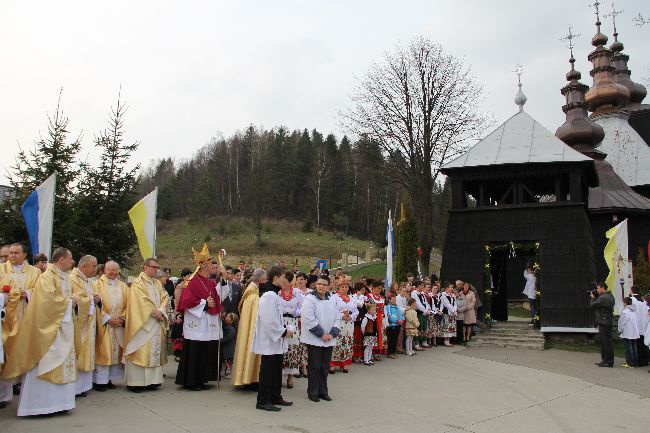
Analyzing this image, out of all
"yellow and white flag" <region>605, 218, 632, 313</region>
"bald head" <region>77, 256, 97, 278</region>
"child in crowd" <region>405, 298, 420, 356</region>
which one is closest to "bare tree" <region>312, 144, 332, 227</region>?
"yellow and white flag" <region>605, 218, 632, 313</region>

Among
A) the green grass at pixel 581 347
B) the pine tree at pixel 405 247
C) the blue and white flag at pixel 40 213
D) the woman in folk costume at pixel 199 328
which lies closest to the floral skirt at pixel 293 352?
the woman in folk costume at pixel 199 328

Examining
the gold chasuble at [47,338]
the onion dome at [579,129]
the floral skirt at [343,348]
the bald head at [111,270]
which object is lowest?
the floral skirt at [343,348]

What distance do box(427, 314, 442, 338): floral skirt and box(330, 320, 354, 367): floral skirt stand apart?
4.70 metres

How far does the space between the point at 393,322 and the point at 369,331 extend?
4.39 feet

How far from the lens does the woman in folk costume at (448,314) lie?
16138 millimetres

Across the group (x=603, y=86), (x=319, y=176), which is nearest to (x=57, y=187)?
(x=603, y=86)

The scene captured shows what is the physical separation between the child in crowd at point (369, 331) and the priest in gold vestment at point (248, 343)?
4.40 metres

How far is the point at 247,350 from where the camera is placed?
8.43 meters

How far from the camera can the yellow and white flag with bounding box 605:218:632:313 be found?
17.3 metres

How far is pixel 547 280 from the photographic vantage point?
17.7m

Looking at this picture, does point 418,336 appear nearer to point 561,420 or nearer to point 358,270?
point 561,420

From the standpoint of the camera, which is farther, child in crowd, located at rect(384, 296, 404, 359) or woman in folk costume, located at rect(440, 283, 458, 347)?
woman in folk costume, located at rect(440, 283, 458, 347)

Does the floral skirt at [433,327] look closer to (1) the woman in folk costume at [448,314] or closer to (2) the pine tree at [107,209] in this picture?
(1) the woman in folk costume at [448,314]

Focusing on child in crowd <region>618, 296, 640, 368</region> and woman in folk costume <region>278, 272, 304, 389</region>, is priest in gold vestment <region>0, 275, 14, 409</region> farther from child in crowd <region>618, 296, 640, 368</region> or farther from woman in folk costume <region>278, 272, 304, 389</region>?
child in crowd <region>618, 296, 640, 368</region>
